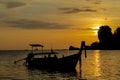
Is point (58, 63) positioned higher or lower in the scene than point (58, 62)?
lower

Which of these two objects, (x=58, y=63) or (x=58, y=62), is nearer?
(x=58, y=62)

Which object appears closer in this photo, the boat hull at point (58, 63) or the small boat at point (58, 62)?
the small boat at point (58, 62)

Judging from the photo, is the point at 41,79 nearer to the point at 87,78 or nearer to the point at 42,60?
the point at 87,78

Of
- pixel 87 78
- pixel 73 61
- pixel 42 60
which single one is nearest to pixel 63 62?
pixel 73 61

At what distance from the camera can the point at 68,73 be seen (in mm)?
59969

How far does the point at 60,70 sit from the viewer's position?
211 feet

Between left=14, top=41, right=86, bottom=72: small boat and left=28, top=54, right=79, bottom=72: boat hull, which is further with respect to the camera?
left=28, top=54, right=79, bottom=72: boat hull

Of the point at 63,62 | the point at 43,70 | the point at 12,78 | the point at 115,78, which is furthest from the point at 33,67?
the point at 115,78

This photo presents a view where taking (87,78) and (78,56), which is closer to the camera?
(87,78)

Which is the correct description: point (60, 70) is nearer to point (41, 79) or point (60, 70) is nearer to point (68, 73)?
point (68, 73)

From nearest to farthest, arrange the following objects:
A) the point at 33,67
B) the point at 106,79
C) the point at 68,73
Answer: the point at 106,79 → the point at 68,73 → the point at 33,67

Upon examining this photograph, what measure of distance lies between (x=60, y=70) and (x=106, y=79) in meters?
14.9

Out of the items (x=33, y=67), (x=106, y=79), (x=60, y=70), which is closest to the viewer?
(x=106, y=79)

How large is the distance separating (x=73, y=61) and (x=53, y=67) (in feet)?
18.9
